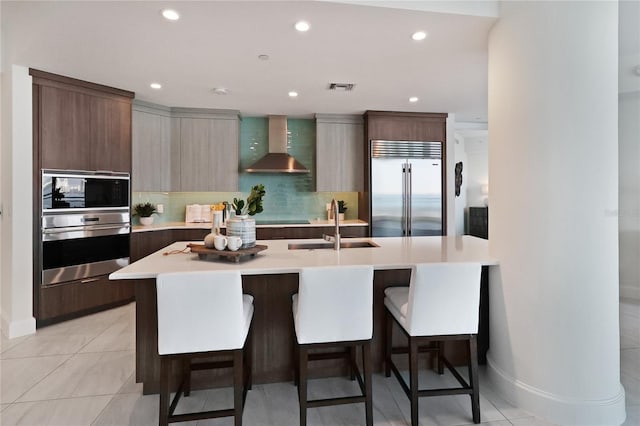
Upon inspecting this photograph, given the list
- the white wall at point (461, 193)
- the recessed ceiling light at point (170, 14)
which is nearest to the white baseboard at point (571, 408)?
the recessed ceiling light at point (170, 14)

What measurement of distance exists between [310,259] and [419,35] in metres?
1.89

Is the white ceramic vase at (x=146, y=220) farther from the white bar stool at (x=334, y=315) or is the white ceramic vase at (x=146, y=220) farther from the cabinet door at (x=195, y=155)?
the white bar stool at (x=334, y=315)

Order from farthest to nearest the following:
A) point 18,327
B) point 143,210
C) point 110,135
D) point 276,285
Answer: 1. point 143,210
2. point 110,135
3. point 18,327
4. point 276,285

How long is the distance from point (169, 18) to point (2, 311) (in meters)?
3.24

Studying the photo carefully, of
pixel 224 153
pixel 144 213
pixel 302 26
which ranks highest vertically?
pixel 302 26

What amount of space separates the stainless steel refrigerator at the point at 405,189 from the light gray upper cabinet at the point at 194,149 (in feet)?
6.68

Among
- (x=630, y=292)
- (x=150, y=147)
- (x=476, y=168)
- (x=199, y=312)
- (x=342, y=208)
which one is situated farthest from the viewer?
(x=476, y=168)

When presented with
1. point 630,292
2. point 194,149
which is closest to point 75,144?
point 194,149

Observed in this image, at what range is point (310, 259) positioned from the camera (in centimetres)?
207

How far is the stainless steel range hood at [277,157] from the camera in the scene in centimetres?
455

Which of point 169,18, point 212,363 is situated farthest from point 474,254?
point 169,18

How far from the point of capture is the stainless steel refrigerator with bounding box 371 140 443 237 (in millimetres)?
4496

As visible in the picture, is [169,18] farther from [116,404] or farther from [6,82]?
[116,404]

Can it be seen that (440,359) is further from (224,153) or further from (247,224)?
(224,153)
